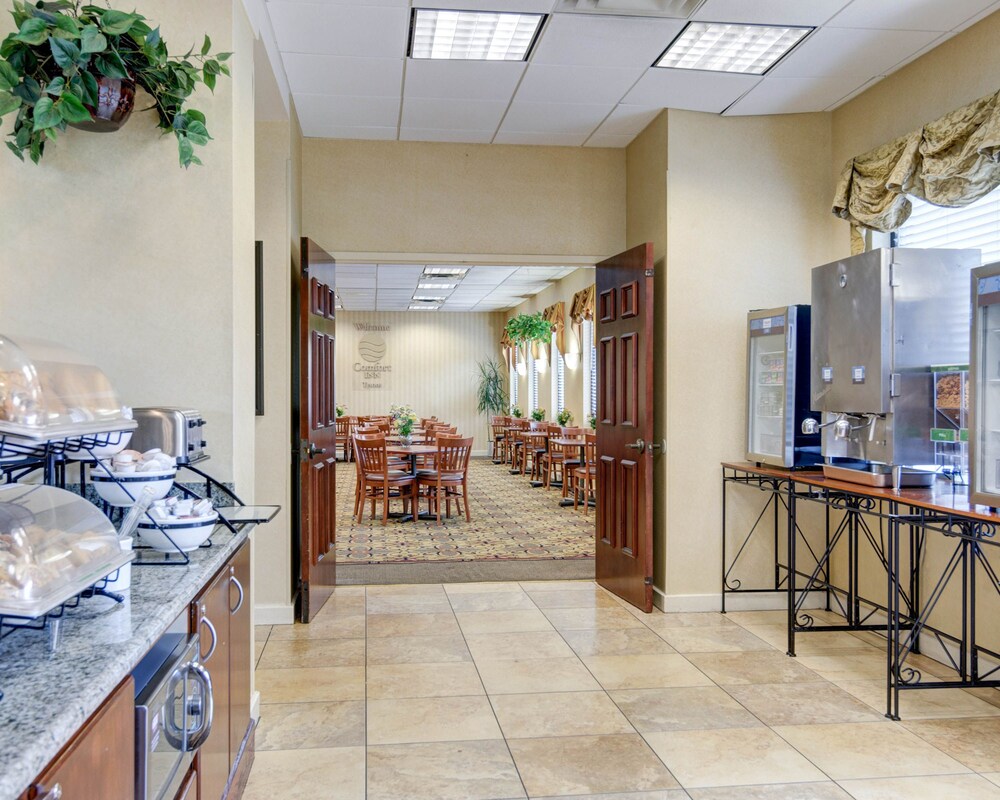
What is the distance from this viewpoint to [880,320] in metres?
3.74

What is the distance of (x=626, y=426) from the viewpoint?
5.41m

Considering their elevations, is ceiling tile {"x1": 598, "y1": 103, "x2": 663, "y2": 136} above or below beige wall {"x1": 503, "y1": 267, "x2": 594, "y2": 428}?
above

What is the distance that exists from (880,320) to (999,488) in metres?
1.06

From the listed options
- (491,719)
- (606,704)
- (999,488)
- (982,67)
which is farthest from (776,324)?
(491,719)

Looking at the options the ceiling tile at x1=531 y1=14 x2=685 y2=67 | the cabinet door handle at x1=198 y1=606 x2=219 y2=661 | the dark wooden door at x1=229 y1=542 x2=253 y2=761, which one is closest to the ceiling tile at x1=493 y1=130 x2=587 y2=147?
the ceiling tile at x1=531 y1=14 x2=685 y2=67

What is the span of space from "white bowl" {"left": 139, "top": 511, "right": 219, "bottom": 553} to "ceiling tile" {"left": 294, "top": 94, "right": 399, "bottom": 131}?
332 centimetres

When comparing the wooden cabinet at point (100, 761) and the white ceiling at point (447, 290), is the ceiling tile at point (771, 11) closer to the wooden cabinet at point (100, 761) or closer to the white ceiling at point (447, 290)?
the wooden cabinet at point (100, 761)

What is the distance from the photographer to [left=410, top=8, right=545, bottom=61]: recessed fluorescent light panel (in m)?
3.85

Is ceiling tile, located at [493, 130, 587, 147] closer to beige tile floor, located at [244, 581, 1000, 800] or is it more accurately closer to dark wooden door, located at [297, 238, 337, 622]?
dark wooden door, located at [297, 238, 337, 622]

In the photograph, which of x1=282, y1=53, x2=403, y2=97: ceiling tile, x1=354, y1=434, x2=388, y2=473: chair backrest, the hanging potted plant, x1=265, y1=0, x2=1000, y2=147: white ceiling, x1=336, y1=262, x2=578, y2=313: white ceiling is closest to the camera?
x1=265, y1=0, x2=1000, y2=147: white ceiling

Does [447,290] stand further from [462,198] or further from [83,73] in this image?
[83,73]

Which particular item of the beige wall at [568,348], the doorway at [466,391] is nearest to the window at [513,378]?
the doorway at [466,391]

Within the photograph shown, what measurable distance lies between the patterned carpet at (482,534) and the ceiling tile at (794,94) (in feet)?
12.3

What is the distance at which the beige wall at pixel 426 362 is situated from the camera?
56.6 feet
